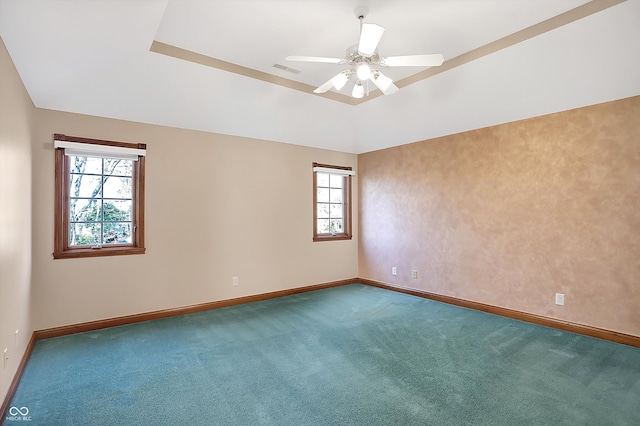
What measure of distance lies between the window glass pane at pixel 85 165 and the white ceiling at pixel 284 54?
1.76ft

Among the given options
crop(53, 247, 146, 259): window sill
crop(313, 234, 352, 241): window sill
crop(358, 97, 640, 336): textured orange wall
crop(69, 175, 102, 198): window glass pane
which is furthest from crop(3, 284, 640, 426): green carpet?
crop(313, 234, 352, 241): window sill

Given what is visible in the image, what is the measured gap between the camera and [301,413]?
2139 millimetres

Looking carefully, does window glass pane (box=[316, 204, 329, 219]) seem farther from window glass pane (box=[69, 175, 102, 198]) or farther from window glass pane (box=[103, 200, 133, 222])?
window glass pane (box=[69, 175, 102, 198])

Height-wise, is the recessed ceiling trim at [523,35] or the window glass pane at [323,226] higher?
the recessed ceiling trim at [523,35]

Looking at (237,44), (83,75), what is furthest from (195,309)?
(237,44)

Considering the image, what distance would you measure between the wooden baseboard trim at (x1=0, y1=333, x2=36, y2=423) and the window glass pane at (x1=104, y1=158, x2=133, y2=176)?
186cm

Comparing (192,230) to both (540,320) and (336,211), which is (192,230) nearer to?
(336,211)

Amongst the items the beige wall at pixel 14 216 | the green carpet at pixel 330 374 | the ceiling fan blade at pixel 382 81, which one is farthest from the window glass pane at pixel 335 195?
the beige wall at pixel 14 216

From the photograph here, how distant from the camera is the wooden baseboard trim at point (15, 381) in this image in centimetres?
209

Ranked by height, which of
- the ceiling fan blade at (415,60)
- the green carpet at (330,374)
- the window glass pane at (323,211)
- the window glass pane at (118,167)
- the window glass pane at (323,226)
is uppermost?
the ceiling fan blade at (415,60)

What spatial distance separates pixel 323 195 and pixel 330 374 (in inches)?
141

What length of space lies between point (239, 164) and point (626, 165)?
14.9 ft

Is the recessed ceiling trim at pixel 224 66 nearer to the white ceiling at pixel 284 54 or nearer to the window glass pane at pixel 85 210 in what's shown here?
the white ceiling at pixel 284 54

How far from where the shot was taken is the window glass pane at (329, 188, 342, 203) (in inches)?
235
